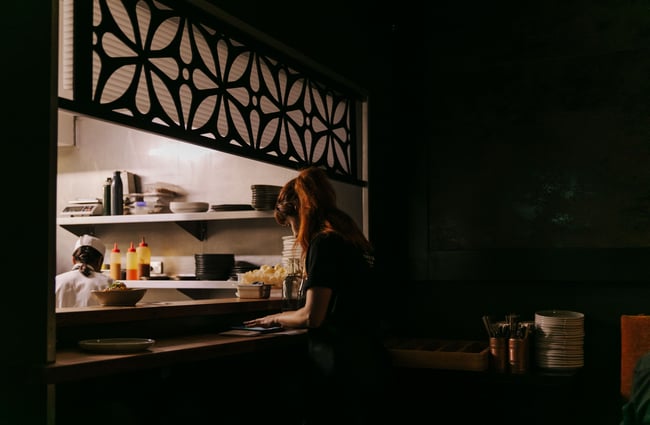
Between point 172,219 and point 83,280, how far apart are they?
0.99 meters

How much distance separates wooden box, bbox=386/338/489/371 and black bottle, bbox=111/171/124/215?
9.15 ft

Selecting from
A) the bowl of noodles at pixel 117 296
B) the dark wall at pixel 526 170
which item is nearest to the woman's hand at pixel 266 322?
the bowl of noodles at pixel 117 296

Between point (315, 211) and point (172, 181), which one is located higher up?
point (172, 181)

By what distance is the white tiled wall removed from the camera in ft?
18.7

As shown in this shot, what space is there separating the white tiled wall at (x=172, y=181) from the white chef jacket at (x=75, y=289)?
124 cm

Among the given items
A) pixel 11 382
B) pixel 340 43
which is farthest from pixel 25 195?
Answer: pixel 340 43

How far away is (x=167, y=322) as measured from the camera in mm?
3330

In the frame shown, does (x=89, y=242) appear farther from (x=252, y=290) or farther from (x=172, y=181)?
(x=252, y=290)

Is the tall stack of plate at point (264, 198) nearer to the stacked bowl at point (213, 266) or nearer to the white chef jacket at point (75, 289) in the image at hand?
the stacked bowl at point (213, 266)

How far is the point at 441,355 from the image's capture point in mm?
4109

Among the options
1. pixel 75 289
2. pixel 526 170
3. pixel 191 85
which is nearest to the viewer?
pixel 191 85

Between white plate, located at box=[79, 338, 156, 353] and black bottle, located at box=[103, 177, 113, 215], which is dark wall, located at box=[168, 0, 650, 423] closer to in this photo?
white plate, located at box=[79, 338, 156, 353]

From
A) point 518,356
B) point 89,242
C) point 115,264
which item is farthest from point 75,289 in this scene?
point 518,356

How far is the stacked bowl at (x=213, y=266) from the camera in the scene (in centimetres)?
541
